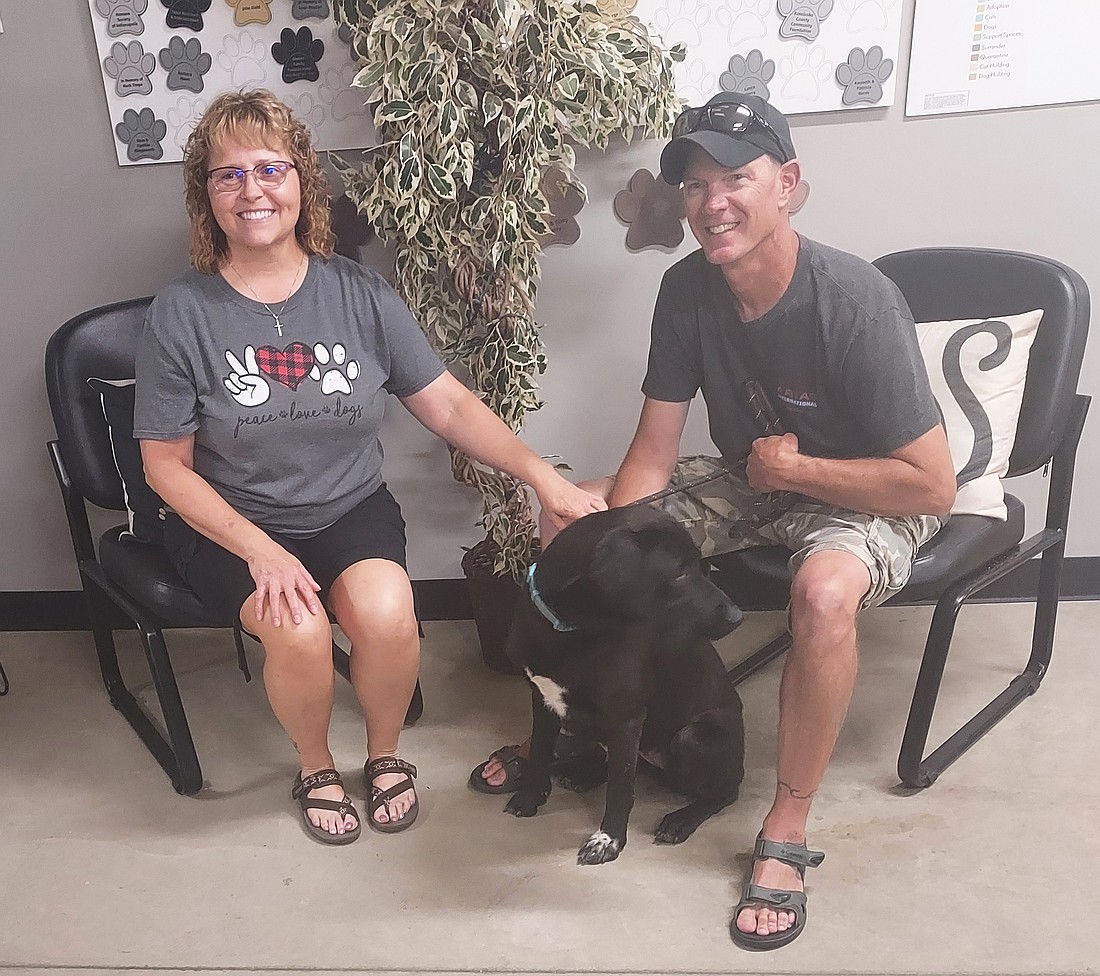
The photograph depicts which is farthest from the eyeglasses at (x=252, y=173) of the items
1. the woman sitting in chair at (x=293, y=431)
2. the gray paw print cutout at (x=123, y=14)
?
the gray paw print cutout at (x=123, y=14)

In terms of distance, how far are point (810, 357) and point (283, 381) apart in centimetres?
93

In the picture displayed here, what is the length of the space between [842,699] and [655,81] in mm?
1193

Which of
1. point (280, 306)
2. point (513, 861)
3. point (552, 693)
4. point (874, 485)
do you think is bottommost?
point (513, 861)

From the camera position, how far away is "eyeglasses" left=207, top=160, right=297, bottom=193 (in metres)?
1.65

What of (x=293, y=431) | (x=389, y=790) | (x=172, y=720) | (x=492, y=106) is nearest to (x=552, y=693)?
(x=389, y=790)

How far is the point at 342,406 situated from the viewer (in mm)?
1750

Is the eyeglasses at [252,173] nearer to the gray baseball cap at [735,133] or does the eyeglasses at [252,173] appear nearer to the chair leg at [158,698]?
the gray baseball cap at [735,133]

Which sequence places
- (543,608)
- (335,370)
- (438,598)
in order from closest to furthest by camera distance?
1. (543,608)
2. (335,370)
3. (438,598)

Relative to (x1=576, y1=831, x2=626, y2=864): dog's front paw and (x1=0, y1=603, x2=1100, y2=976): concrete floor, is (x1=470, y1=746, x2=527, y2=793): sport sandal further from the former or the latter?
(x1=576, y1=831, x2=626, y2=864): dog's front paw

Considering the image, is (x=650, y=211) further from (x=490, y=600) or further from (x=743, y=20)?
(x=490, y=600)

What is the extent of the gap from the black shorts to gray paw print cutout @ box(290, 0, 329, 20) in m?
1.02

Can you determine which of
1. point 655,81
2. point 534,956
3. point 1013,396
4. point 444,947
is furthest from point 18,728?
point 1013,396

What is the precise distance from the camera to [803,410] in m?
1.71

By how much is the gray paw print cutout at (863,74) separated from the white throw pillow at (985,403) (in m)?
0.57
